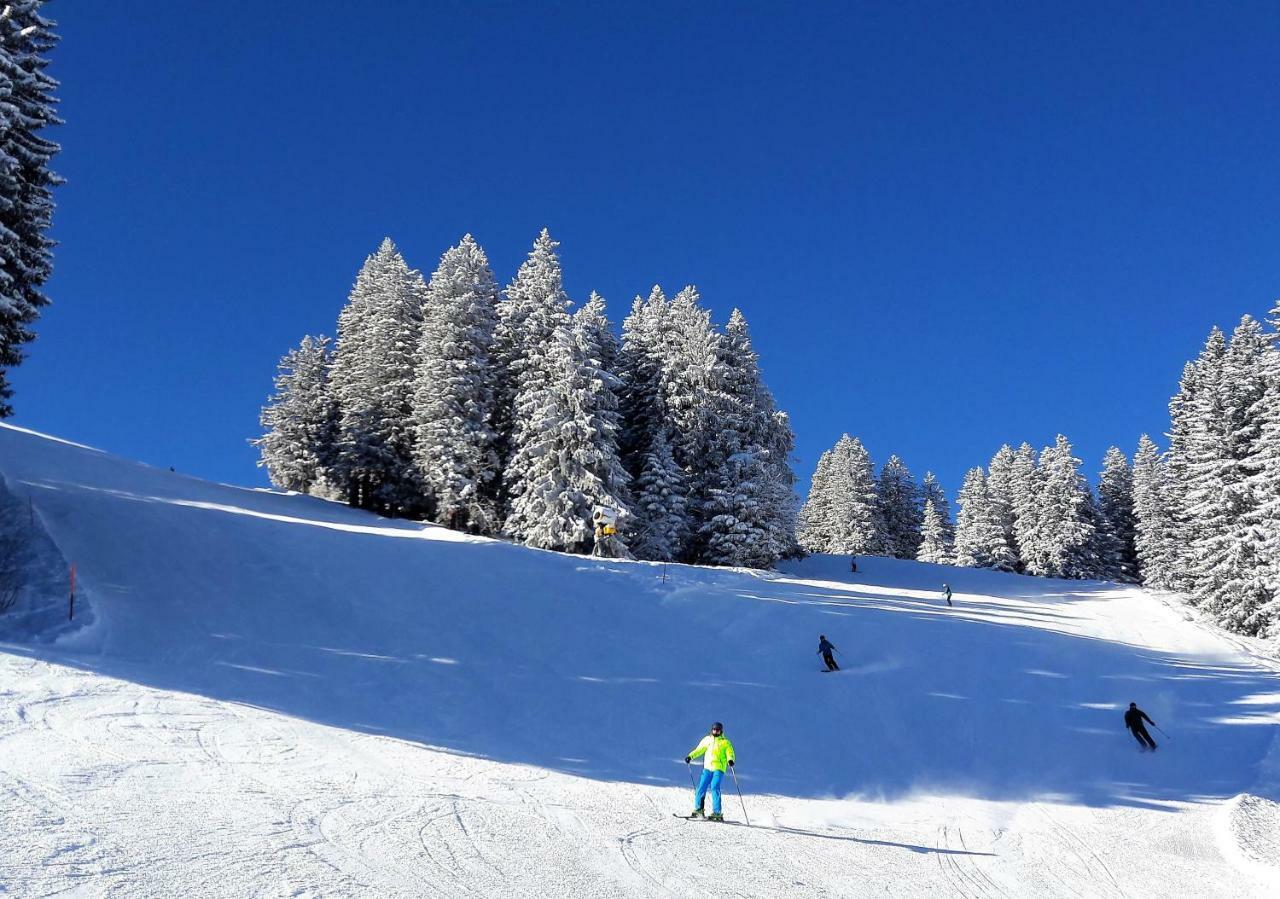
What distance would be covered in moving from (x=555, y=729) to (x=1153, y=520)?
178 ft

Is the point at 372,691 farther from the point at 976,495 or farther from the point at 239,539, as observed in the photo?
the point at 976,495

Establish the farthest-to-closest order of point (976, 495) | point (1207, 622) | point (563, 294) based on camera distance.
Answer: point (976, 495) → point (563, 294) → point (1207, 622)

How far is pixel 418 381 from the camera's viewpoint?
4081cm

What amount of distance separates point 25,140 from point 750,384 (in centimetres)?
3251

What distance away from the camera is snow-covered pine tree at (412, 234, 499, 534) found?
38188 millimetres

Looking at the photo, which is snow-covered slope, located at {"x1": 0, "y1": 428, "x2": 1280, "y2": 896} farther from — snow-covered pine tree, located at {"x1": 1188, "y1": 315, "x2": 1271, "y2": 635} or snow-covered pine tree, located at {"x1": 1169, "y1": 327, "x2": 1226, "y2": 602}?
snow-covered pine tree, located at {"x1": 1169, "y1": 327, "x2": 1226, "y2": 602}

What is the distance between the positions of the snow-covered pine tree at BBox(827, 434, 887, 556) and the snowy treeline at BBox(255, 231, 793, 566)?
24584mm

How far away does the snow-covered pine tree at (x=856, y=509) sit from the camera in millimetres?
67875

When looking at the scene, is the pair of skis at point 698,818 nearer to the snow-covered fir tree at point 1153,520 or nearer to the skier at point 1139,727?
the skier at point 1139,727

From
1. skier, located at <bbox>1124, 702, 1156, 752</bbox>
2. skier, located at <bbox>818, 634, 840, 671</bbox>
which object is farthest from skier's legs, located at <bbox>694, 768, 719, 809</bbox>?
skier, located at <bbox>1124, 702, 1156, 752</bbox>

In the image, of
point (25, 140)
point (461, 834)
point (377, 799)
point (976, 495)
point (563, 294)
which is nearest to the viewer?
point (461, 834)

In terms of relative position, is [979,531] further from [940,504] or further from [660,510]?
[660,510]

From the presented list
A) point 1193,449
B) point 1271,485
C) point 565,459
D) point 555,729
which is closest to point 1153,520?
point 1193,449

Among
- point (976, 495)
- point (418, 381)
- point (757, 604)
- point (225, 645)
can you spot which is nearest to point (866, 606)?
point (757, 604)
